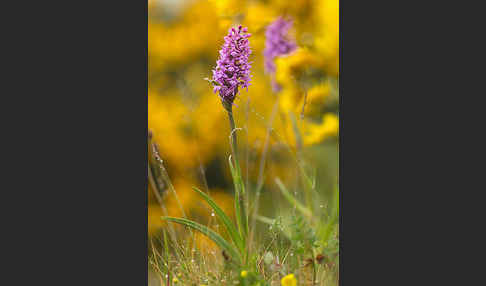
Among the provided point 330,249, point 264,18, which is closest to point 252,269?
point 330,249

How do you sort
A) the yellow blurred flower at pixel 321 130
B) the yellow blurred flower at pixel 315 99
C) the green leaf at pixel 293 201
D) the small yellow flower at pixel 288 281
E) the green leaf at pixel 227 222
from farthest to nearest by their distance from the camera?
the yellow blurred flower at pixel 315 99
the yellow blurred flower at pixel 321 130
the green leaf at pixel 293 201
the green leaf at pixel 227 222
the small yellow flower at pixel 288 281

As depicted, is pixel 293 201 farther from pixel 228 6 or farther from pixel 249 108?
pixel 228 6

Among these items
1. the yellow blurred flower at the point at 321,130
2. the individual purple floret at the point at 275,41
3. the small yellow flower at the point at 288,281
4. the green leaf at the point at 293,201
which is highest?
the individual purple floret at the point at 275,41

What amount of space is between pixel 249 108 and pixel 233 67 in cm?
47

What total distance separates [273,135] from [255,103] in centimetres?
34

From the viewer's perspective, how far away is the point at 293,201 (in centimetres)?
479

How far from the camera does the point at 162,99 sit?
16.1 feet

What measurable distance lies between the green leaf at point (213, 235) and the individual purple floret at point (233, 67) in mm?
1018

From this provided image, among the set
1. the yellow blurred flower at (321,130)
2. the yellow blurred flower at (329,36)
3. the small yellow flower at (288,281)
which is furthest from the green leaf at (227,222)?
the yellow blurred flower at (329,36)

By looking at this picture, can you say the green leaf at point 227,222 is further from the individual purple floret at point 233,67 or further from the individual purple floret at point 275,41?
the individual purple floret at point 275,41

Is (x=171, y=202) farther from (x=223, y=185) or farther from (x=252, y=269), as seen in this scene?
(x=252, y=269)

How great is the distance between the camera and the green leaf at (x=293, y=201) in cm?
475

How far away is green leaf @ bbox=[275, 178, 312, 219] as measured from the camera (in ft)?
15.6

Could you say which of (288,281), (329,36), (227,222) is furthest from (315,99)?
(288,281)
